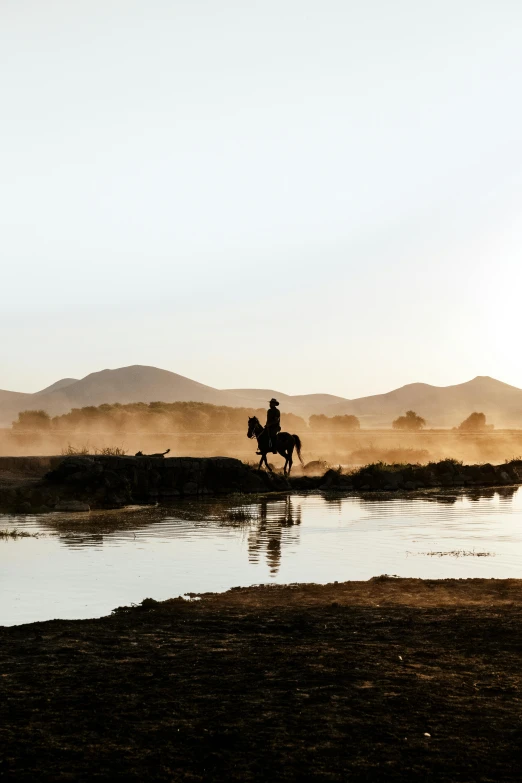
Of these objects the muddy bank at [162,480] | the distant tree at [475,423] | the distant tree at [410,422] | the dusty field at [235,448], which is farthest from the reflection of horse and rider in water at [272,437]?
the distant tree at [410,422]

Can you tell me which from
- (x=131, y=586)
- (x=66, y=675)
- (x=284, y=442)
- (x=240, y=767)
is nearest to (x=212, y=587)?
(x=131, y=586)

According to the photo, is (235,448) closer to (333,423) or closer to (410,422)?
(333,423)

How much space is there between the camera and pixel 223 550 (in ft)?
57.4

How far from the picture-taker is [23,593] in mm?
12320

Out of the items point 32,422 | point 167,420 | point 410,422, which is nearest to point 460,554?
point 32,422

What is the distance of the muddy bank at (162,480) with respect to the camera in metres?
28.5

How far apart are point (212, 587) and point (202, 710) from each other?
6594 mm

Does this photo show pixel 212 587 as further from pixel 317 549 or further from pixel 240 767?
pixel 240 767

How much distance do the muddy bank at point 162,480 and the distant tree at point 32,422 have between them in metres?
60.6

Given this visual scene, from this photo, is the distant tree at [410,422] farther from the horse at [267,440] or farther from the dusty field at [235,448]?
the horse at [267,440]

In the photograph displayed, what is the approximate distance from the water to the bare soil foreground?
7.79ft

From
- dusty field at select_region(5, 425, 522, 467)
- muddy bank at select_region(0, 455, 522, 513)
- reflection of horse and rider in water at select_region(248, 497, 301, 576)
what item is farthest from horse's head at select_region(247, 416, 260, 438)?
dusty field at select_region(5, 425, 522, 467)

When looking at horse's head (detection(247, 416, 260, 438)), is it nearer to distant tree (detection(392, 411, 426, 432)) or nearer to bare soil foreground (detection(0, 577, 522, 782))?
bare soil foreground (detection(0, 577, 522, 782))

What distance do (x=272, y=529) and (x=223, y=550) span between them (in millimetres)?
4474
